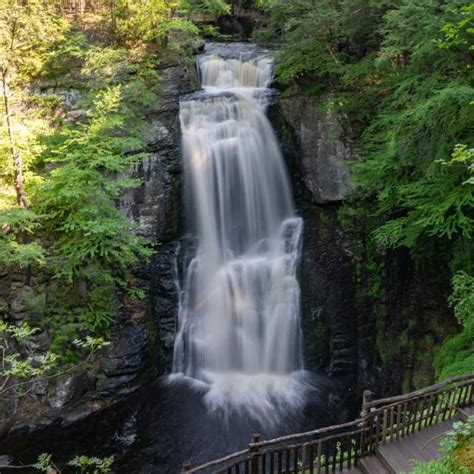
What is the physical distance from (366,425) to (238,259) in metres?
7.02

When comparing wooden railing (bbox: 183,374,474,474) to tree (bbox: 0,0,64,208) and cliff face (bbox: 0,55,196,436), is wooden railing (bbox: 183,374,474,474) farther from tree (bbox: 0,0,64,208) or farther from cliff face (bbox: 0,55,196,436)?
tree (bbox: 0,0,64,208)

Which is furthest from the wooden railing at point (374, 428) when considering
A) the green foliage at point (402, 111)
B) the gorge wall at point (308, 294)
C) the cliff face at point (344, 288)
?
the cliff face at point (344, 288)

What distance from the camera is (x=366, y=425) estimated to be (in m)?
6.11

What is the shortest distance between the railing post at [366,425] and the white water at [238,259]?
435 cm

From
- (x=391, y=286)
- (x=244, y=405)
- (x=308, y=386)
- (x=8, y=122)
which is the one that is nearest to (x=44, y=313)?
(x=8, y=122)

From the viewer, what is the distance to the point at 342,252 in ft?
40.0

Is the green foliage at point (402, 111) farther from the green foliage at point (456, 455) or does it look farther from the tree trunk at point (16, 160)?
the tree trunk at point (16, 160)

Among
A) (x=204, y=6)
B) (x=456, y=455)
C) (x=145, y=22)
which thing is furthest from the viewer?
(x=204, y=6)

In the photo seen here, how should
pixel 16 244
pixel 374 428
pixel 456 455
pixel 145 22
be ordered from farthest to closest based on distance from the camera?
pixel 145 22 < pixel 16 244 < pixel 374 428 < pixel 456 455

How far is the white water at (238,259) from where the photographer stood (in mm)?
11508

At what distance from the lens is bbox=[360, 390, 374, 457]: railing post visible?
6.06 m

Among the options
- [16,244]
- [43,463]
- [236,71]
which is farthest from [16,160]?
[236,71]

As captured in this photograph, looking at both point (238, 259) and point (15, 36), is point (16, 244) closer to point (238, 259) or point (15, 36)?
point (15, 36)

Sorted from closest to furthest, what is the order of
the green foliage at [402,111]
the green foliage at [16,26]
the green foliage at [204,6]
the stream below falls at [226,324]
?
the green foliage at [402,111] → the stream below falls at [226,324] → the green foliage at [16,26] → the green foliage at [204,6]
